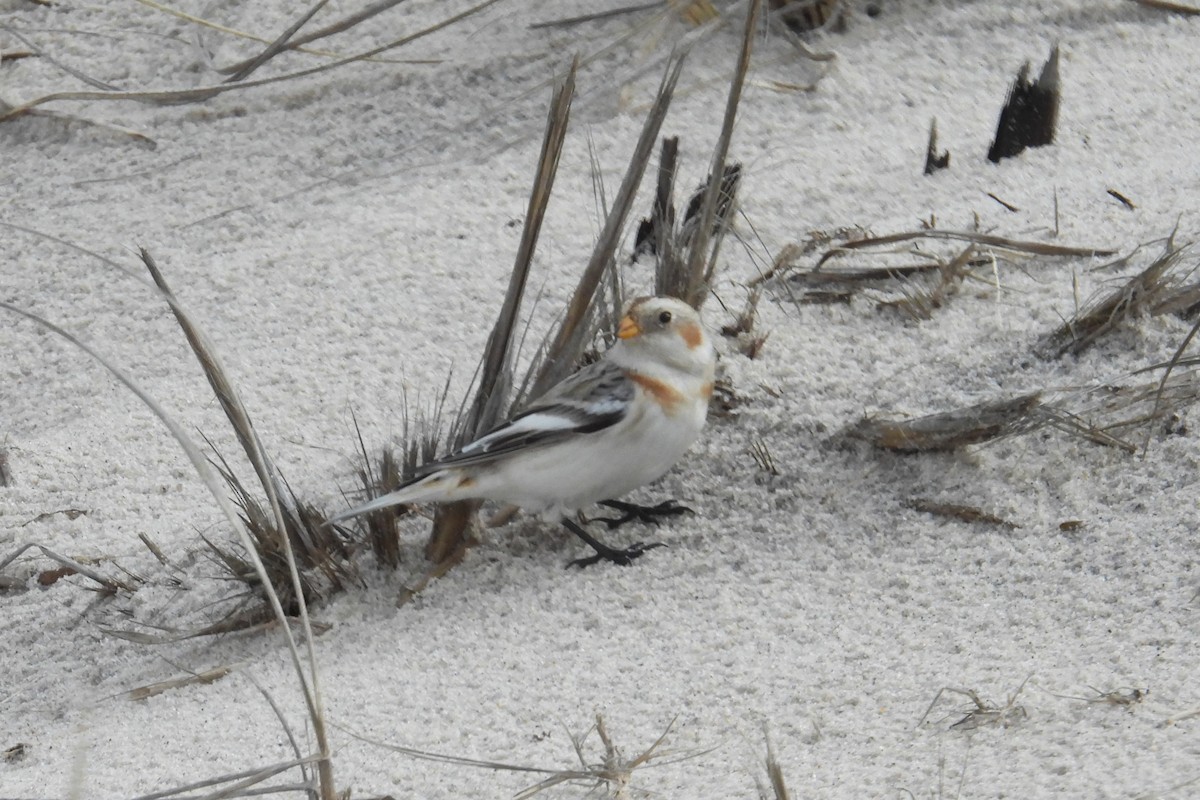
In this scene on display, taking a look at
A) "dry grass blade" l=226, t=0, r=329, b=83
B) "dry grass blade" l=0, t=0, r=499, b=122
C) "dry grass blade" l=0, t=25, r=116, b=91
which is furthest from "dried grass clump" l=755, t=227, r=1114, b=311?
"dry grass blade" l=0, t=25, r=116, b=91

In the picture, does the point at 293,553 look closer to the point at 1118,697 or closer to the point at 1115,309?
the point at 1118,697

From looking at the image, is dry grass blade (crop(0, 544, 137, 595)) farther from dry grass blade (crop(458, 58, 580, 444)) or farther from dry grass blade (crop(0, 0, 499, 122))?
dry grass blade (crop(0, 0, 499, 122))

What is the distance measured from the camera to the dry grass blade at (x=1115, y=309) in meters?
3.18

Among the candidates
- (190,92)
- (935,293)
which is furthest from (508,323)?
(190,92)

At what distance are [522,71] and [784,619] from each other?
2856 millimetres

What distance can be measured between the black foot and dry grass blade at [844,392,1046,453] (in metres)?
0.44

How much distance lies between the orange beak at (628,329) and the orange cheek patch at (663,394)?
0.46 ft

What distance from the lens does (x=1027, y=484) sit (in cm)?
292

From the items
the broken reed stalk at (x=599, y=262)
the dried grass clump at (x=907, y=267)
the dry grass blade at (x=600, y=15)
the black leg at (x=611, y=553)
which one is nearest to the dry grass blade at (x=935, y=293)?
the dried grass clump at (x=907, y=267)

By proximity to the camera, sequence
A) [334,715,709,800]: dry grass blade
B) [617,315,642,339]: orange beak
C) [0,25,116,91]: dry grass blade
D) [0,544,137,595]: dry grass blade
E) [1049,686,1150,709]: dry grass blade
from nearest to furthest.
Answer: [334,715,709,800]: dry grass blade → [1049,686,1150,709]: dry grass blade → [617,315,642,339]: orange beak → [0,544,137,595]: dry grass blade → [0,25,116,91]: dry grass blade

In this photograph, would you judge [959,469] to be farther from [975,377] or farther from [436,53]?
[436,53]

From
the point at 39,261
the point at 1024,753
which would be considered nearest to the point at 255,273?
the point at 39,261

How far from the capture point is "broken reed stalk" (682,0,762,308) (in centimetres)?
300

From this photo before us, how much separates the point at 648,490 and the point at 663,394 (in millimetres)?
370
